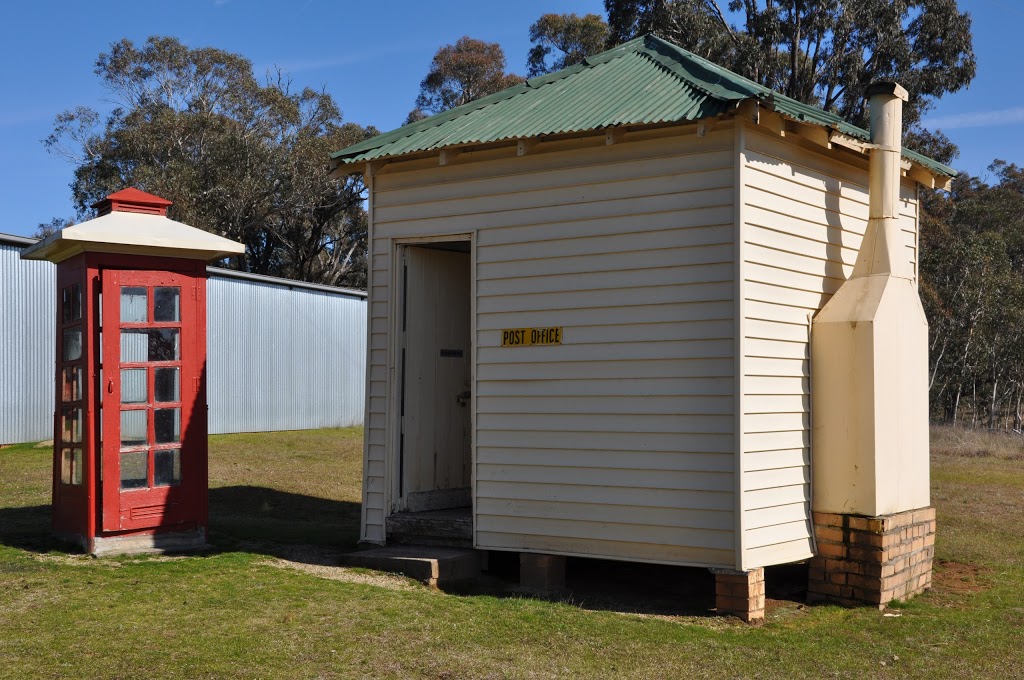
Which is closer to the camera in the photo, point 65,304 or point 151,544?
point 151,544

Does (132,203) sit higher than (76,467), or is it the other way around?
(132,203)

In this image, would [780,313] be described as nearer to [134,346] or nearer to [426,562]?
[426,562]

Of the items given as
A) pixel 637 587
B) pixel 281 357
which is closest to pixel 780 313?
pixel 637 587

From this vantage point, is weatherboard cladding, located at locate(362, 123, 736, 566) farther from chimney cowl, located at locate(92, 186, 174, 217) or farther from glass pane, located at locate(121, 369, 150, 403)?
glass pane, located at locate(121, 369, 150, 403)

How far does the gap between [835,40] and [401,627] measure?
28.8 m

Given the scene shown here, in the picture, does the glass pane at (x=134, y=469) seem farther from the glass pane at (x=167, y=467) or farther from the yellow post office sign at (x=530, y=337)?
the yellow post office sign at (x=530, y=337)

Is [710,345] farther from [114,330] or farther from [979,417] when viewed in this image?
[979,417]

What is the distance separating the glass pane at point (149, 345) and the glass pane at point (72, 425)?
2.30 ft

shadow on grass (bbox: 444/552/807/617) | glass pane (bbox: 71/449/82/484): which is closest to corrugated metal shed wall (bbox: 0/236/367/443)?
glass pane (bbox: 71/449/82/484)

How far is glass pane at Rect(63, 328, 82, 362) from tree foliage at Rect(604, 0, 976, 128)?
25.0 metres

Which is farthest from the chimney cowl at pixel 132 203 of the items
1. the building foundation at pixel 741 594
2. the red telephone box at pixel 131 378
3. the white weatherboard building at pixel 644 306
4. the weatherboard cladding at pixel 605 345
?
the building foundation at pixel 741 594

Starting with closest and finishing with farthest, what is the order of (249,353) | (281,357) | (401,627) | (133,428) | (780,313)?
(401,627) → (780,313) → (133,428) → (249,353) → (281,357)

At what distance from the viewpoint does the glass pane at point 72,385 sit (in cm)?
933

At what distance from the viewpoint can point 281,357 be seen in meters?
25.9
